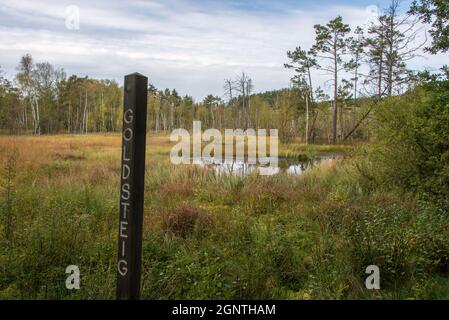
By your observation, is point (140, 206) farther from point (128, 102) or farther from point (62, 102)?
point (62, 102)

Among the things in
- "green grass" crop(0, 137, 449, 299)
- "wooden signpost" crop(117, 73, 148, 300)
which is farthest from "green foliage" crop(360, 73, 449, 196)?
"wooden signpost" crop(117, 73, 148, 300)

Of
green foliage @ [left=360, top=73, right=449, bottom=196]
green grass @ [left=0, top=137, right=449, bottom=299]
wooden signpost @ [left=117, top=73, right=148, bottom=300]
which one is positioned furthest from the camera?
green foliage @ [left=360, top=73, right=449, bottom=196]

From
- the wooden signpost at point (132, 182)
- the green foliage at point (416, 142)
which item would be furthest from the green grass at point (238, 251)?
the wooden signpost at point (132, 182)

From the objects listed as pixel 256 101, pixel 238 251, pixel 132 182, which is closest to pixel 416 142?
pixel 238 251

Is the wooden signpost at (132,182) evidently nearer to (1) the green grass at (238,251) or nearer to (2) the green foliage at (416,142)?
(1) the green grass at (238,251)

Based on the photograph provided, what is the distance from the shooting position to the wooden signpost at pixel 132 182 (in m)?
2.49

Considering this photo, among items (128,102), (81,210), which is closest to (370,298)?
(128,102)

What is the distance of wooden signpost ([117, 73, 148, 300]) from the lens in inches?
97.9

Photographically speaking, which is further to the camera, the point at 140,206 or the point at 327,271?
the point at 327,271

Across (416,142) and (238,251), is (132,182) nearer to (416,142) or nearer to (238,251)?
(238,251)

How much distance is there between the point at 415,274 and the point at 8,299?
13.3 feet

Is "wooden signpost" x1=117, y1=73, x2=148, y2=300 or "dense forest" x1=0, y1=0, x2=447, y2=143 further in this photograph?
"dense forest" x1=0, y1=0, x2=447, y2=143

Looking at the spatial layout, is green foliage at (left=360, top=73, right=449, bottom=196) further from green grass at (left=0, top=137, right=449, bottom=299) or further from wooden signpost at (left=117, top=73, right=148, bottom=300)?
wooden signpost at (left=117, top=73, right=148, bottom=300)

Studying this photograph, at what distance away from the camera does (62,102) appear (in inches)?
2064
